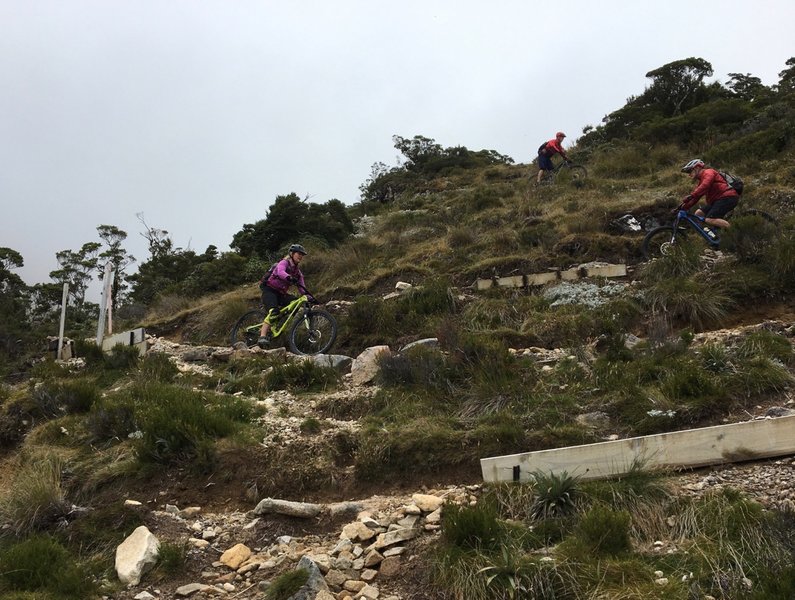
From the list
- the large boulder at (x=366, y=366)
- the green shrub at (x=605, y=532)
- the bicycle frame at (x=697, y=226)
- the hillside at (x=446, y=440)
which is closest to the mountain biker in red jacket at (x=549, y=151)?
the hillside at (x=446, y=440)

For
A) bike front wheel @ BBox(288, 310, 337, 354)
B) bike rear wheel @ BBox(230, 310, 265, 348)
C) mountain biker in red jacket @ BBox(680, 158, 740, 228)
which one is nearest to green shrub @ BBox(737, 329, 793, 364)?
mountain biker in red jacket @ BBox(680, 158, 740, 228)

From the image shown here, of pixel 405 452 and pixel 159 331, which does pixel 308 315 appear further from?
pixel 159 331

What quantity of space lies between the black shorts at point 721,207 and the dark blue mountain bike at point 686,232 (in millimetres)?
161

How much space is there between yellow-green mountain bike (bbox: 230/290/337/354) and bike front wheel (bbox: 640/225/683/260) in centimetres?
534

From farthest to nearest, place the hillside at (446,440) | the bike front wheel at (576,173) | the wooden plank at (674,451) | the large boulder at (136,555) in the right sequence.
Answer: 1. the bike front wheel at (576,173)
2. the wooden plank at (674,451)
3. the large boulder at (136,555)
4. the hillside at (446,440)

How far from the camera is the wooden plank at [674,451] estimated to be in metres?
4.17

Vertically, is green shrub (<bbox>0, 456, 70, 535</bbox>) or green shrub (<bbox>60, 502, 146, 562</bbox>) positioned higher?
green shrub (<bbox>0, 456, 70, 535</bbox>)

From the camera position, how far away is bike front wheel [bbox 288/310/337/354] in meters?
8.96

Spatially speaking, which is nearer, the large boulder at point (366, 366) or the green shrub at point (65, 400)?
the green shrub at point (65, 400)

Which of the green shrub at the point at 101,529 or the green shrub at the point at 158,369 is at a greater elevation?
the green shrub at the point at 158,369

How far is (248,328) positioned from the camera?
9797 mm

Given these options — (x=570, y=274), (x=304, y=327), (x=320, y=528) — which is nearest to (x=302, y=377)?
(x=304, y=327)

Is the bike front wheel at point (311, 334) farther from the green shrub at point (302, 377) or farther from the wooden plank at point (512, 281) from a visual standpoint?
the wooden plank at point (512, 281)

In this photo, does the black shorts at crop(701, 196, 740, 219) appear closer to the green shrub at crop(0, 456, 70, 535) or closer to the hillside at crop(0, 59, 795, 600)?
the hillside at crop(0, 59, 795, 600)
